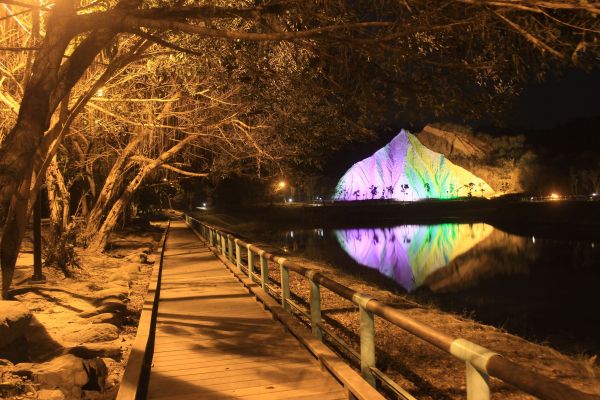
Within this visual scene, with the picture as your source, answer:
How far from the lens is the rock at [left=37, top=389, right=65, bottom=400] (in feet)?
17.2

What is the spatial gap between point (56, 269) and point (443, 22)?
1118 cm

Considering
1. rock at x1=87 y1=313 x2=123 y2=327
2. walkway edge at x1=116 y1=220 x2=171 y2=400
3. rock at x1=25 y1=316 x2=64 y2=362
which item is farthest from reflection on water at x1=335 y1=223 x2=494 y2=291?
rock at x1=25 y1=316 x2=64 y2=362

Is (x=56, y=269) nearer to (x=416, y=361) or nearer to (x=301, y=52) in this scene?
(x=301, y=52)

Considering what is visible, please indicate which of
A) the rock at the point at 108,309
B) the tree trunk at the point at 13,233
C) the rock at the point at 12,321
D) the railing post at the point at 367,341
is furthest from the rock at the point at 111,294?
the railing post at the point at 367,341

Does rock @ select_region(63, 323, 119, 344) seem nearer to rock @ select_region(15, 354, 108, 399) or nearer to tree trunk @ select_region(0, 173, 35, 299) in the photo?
tree trunk @ select_region(0, 173, 35, 299)

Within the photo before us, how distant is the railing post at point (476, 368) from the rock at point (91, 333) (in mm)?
5776

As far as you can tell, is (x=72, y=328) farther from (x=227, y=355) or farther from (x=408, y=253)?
(x=408, y=253)

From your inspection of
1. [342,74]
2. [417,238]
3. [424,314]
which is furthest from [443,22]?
[417,238]

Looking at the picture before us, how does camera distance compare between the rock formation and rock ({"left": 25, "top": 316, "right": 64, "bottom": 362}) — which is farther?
the rock formation

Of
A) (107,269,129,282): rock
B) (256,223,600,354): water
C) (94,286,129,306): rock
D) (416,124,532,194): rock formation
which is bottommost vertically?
(256,223,600,354): water

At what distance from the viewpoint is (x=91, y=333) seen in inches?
319

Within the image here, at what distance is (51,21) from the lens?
6547 mm

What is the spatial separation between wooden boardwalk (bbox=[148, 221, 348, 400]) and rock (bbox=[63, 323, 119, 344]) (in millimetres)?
666

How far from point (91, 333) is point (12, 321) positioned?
1.91 m
